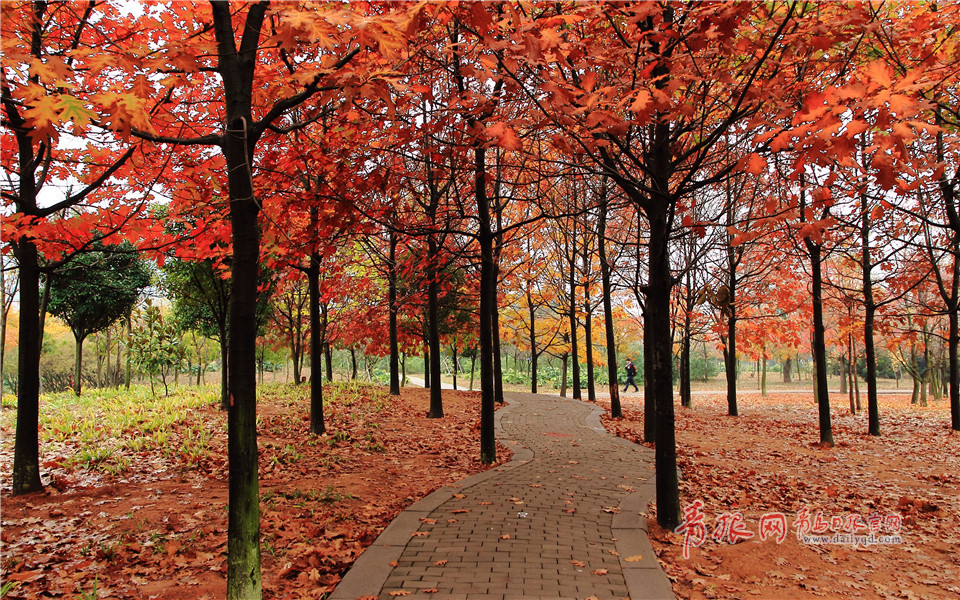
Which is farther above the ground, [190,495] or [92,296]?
[92,296]

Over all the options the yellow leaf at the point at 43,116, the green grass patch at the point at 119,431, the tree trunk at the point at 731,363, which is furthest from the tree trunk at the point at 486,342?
the tree trunk at the point at 731,363

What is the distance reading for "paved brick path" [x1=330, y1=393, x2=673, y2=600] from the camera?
11.7 ft

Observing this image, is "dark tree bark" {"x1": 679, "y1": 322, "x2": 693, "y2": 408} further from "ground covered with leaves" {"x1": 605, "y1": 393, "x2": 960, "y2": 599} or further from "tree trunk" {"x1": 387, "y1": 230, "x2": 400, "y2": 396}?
"tree trunk" {"x1": 387, "y1": 230, "x2": 400, "y2": 396}

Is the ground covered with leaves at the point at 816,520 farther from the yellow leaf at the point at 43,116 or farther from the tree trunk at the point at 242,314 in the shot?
the yellow leaf at the point at 43,116

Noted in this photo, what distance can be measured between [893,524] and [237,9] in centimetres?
817

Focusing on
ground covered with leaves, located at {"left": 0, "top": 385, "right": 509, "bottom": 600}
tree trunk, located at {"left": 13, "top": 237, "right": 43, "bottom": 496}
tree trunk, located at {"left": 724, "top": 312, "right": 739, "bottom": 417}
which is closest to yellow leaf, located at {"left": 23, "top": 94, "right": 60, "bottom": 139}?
ground covered with leaves, located at {"left": 0, "top": 385, "right": 509, "bottom": 600}

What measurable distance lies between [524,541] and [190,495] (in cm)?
395

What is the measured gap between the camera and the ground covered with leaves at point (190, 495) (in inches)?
149

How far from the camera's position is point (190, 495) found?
18.6ft

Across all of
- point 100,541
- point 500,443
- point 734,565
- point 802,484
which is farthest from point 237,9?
point 802,484

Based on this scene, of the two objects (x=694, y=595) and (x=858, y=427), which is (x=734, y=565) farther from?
(x=858, y=427)

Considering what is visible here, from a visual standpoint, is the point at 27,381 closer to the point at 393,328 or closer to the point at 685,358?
the point at 393,328

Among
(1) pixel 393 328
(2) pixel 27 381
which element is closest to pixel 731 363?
(1) pixel 393 328

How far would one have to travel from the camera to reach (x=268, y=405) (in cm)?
1180
